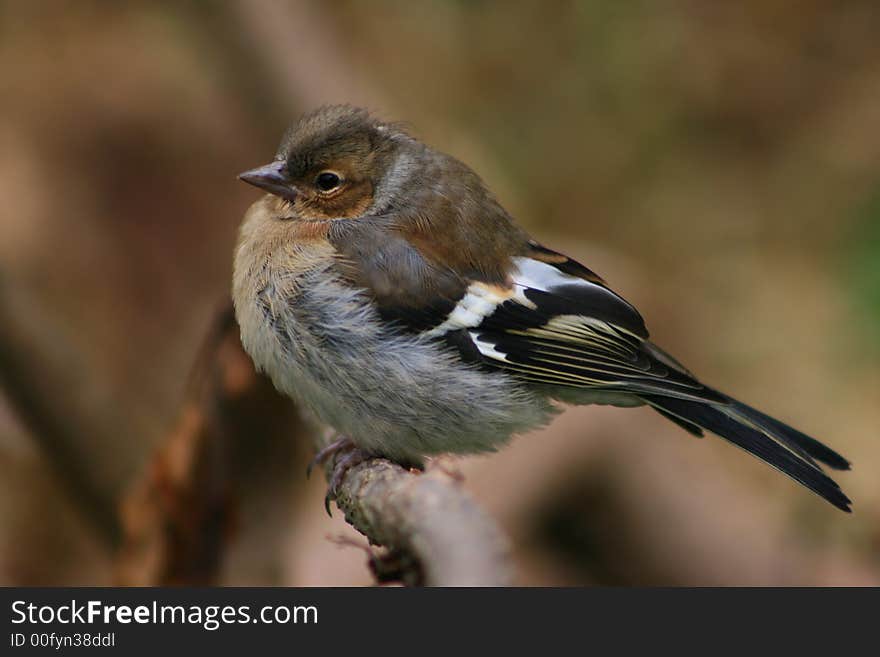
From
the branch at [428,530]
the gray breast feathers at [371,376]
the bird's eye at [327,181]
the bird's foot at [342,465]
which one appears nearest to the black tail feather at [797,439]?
the gray breast feathers at [371,376]

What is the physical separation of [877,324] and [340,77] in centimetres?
320

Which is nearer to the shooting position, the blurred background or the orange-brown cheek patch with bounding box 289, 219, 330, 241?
the orange-brown cheek patch with bounding box 289, 219, 330, 241

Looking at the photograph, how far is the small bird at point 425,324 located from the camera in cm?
331

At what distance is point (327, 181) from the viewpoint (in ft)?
12.0

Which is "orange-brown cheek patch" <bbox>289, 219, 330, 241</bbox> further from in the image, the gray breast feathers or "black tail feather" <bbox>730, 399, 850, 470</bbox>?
"black tail feather" <bbox>730, 399, 850, 470</bbox>

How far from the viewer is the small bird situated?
3.31 metres

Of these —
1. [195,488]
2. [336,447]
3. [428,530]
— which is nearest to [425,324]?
[336,447]

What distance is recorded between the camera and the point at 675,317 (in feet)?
22.3

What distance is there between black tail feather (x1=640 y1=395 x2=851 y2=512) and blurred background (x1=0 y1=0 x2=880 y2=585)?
143cm

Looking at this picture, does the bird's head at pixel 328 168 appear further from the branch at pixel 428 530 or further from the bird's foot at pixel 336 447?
the branch at pixel 428 530

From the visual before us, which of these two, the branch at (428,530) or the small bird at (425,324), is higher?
the small bird at (425,324)

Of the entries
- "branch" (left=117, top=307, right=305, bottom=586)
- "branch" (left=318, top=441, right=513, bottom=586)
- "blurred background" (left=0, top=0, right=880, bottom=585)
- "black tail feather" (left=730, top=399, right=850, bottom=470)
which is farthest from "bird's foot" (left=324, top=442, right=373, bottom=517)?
"blurred background" (left=0, top=0, right=880, bottom=585)

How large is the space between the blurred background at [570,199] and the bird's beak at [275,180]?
5.08ft

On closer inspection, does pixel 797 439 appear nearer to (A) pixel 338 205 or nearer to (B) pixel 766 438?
(B) pixel 766 438
